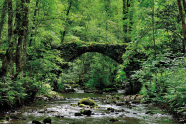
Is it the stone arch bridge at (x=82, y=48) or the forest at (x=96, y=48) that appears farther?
the stone arch bridge at (x=82, y=48)

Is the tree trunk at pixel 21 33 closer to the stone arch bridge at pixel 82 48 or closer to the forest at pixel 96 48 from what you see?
the forest at pixel 96 48

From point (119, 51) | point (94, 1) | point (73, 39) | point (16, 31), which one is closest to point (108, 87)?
point (119, 51)

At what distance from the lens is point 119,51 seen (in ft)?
60.0

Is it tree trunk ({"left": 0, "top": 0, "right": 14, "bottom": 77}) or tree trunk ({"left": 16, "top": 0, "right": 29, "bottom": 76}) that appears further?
tree trunk ({"left": 16, "top": 0, "right": 29, "bottom": 76})

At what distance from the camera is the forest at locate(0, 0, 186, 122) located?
18.0 feet

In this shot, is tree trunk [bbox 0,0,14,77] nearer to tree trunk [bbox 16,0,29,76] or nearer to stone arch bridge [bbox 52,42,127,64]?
tree trunk [bbox 16,0,29,76]

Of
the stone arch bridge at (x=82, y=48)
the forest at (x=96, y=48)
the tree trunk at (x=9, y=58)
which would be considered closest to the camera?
the forest at (x=96, y=48)

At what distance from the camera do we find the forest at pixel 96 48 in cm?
550

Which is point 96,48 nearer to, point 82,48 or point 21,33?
point 82,48

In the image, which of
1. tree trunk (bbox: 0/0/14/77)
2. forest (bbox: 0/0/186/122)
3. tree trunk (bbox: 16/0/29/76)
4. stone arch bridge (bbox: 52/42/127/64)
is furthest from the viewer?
stone arch bridge (bbox: 52/42/127/64)

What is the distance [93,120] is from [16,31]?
5911 millimetres

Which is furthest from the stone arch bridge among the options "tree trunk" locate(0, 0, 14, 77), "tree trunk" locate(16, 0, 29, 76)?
"tree trunk" locate(0, 0, 14, 77)

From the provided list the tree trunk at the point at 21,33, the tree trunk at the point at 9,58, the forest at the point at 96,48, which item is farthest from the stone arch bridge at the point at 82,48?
the tree trunk at the point at 9,58

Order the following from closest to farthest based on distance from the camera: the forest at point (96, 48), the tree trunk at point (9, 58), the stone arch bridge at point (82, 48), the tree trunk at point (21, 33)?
the forest at point (96, 48) → the tree trunk at point (9, 58) → the tree trunk at point (21, 33) → the stone arch bridge at point (82, 48)
